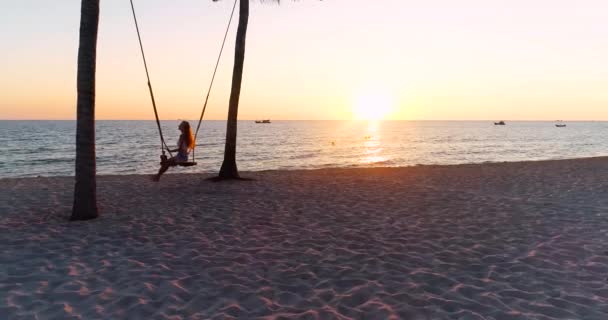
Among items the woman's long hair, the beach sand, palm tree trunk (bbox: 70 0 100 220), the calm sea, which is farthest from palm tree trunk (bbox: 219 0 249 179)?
the calm sea

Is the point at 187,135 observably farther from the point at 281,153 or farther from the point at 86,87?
the point at 281,153

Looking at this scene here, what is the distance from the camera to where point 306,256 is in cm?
630

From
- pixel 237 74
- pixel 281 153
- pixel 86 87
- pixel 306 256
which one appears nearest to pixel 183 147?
pixel 86 87

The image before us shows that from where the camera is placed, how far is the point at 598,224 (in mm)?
8344

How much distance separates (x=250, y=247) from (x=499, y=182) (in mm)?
11474

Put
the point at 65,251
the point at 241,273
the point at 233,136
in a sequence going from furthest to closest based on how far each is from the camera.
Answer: the point at 233,136 → the point at 65,251 → the point at 241,273

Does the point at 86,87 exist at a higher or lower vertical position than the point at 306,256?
higher

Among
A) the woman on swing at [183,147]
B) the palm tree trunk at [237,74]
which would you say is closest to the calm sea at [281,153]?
the palm tree trunk at [237,74]

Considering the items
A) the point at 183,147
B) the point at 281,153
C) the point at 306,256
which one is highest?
the point at 183,147

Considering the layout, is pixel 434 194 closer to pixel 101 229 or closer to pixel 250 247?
pixel 250 247

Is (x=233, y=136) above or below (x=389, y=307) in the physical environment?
above

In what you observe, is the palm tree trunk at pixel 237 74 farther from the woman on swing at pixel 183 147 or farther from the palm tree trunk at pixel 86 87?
the palm tree trunk at pixel 86 87

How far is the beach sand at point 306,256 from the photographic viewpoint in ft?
14.8

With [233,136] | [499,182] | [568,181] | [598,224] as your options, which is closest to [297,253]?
[598,224]
